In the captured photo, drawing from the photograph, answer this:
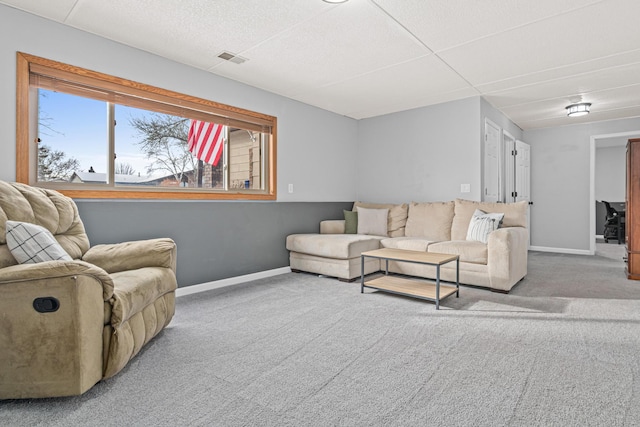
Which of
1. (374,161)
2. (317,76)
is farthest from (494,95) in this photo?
(317,76)

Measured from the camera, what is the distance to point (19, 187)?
7.14 ft

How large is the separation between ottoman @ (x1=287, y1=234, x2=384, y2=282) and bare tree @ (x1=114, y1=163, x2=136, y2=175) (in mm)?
1989

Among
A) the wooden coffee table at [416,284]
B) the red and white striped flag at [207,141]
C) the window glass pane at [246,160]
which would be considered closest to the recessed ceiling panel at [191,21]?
the red and white striped flag at [207,141]

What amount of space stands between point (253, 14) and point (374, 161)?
346 centimetres

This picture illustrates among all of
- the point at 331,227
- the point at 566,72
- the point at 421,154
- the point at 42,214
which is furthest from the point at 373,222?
the point at 42,214

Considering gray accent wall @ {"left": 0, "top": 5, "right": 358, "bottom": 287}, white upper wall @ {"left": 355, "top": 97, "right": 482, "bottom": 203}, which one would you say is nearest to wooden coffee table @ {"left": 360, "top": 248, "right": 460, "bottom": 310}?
gray accent wall @ {"left": 0, "top": 5, "right": 358, "bottom": 287}

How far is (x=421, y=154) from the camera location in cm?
516

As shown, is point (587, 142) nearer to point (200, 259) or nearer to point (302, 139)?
point (302, 139)

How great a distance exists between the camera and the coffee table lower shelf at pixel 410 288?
312cm

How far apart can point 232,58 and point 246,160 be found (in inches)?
54.4

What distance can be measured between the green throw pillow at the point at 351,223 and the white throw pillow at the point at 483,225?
5.16 ft

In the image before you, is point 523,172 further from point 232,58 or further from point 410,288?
point 232,58

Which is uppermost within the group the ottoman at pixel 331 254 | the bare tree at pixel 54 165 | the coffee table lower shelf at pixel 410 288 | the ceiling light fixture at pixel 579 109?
the ceiling light fixture at pixel 579 109

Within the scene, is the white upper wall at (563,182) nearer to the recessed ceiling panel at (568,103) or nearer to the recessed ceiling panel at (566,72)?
the recessed ceiling panel at (568,103)
